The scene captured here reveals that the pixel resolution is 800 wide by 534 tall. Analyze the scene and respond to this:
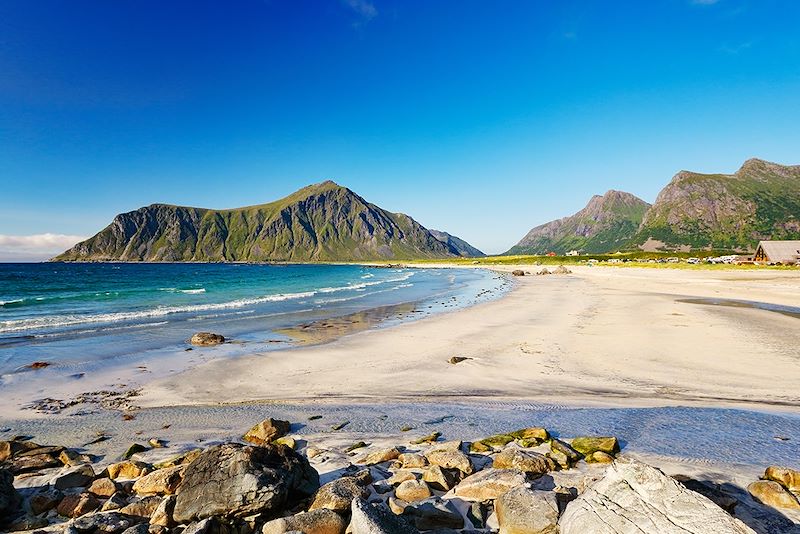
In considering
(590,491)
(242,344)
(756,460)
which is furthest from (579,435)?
(242,344)

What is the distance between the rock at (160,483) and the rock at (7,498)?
1696 mm

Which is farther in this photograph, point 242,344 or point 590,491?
point 242,344

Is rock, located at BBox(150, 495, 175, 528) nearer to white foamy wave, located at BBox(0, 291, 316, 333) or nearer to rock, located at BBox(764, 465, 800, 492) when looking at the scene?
rock, located at BBox(764, 465, 800, 492)

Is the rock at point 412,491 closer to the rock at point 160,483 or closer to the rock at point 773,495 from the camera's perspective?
the rock at point 160,483

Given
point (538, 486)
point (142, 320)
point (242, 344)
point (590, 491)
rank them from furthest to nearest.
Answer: point (142, 320), point (242, 344), point (538, 486), point (590, 491)

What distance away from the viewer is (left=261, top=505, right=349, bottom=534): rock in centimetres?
542

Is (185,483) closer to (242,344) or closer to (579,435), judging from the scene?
(579,435)

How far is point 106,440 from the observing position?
10219 millimetres

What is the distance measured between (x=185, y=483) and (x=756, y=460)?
Answer: 1054cm

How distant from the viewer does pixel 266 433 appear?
9.95m

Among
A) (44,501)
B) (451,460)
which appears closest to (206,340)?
(44,501)

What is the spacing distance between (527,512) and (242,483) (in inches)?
163

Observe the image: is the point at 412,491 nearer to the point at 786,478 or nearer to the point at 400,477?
the point at 400,477

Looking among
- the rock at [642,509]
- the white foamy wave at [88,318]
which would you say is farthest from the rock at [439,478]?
the white foamy wave at [88,318]
